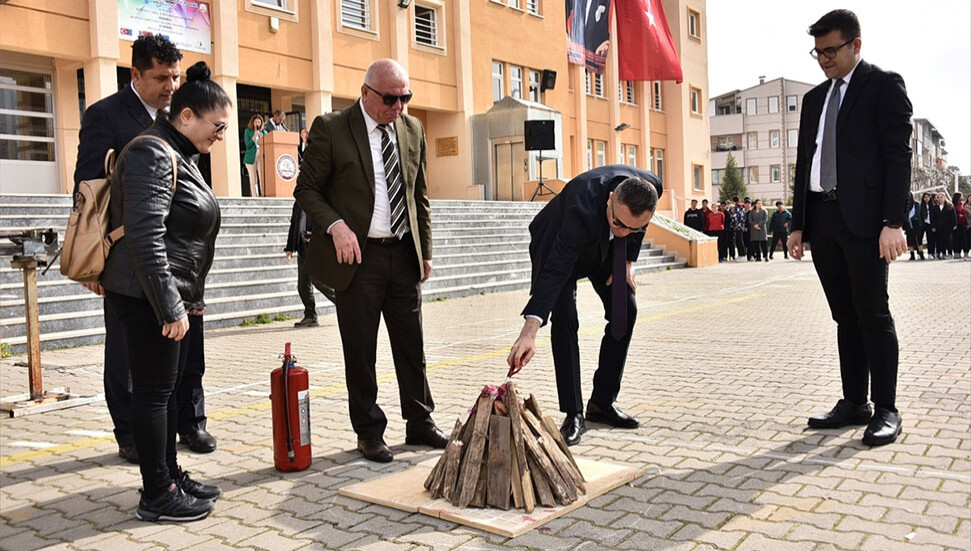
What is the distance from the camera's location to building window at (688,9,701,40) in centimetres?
4420

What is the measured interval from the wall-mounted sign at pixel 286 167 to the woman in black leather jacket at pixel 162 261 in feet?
49.1

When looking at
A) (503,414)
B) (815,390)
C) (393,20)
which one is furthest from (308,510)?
(393,20)

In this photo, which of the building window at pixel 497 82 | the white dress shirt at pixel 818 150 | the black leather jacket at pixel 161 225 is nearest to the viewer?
the black leather jacket at pixel 161 225

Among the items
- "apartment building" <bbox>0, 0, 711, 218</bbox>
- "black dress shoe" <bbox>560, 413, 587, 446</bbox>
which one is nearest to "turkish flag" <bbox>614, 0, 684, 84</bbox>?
"apartment building" <bbox>0, 0, 711, 218</bbox>

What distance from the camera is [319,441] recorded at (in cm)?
517

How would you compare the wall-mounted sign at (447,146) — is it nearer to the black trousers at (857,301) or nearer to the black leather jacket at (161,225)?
the black trousers at (857,301)

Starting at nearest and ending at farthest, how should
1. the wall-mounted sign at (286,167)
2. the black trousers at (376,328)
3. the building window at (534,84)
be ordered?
the black trousers at (376,328), the wall-mounted sign at (286,167), the building window at (534,84)

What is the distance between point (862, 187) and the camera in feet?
15.8

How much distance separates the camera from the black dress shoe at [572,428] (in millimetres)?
4891

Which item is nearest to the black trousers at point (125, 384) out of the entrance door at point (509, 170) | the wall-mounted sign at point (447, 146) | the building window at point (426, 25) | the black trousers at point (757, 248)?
the black trousers at point (757, 248)

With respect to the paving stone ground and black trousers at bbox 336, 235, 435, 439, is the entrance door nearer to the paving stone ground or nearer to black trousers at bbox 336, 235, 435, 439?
the paving stone ground

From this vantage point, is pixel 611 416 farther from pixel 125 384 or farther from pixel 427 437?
pixel 125 384

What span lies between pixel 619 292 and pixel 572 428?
84cm

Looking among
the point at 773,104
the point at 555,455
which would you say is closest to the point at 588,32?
the point at 555,455
